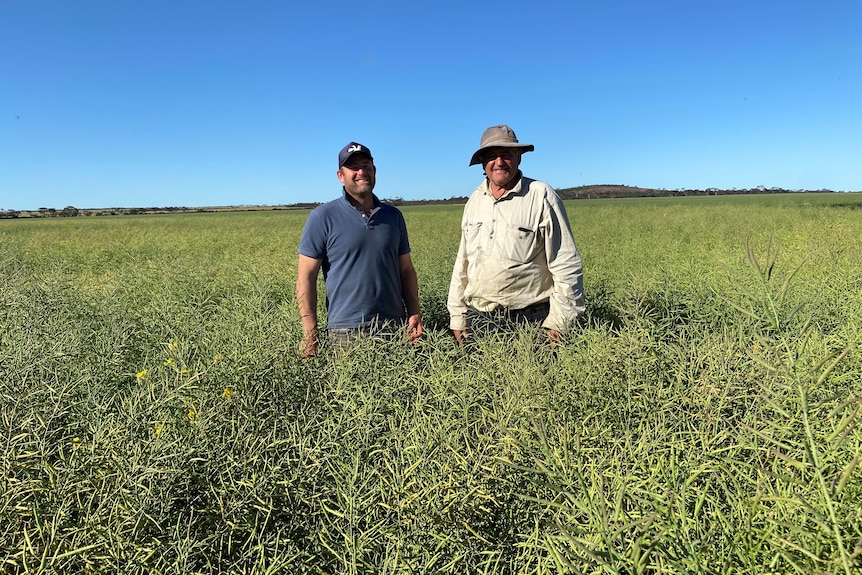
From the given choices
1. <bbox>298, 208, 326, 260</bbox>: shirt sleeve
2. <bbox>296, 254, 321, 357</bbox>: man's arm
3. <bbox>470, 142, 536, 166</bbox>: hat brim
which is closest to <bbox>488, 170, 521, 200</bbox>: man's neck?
<bbox>470, 142, 536, 166</bbox>: hat brim

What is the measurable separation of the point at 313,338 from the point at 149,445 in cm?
144

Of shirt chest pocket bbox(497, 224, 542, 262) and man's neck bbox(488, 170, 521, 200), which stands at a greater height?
man's neck bbox(488, 170, 521, 200)

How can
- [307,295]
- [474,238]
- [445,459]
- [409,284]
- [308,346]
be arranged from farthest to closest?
[409,284] < [474,238] < [307,295] < [308,346] < [445,459]

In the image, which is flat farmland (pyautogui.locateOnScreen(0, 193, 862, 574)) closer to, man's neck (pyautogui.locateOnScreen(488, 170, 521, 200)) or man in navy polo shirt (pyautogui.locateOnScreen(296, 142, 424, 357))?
man in navy polo shirt (pyautogui.locateOnScreen(296, 142, 424, 357))

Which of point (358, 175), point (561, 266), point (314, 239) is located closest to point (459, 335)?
point (561, 266)

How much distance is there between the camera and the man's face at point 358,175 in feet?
11.3

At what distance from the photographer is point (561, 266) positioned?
3383mm

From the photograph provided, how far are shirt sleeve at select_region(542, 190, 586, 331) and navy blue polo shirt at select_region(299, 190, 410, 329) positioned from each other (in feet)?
3.71

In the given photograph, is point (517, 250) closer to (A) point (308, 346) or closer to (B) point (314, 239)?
(B) point (314, 239)

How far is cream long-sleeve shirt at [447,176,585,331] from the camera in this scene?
132 inches

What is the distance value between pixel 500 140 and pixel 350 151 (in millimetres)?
1033

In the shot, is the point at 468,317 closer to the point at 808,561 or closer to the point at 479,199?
the point at 479,199

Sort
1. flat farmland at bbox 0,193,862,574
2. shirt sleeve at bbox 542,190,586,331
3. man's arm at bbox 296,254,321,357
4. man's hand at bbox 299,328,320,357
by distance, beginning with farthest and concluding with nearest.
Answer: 1. shirt sleeve at bbox 542,190,586,331
2. man's arm at bbox 296,254,321,357
3. man's hand at bbox 299,328,320,357
4. flat farmland at bbox 0,193,862,574

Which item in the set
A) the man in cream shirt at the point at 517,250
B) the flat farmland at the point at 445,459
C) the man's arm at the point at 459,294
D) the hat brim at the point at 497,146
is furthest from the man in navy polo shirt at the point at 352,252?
the flat farmland at the point at 445,459
